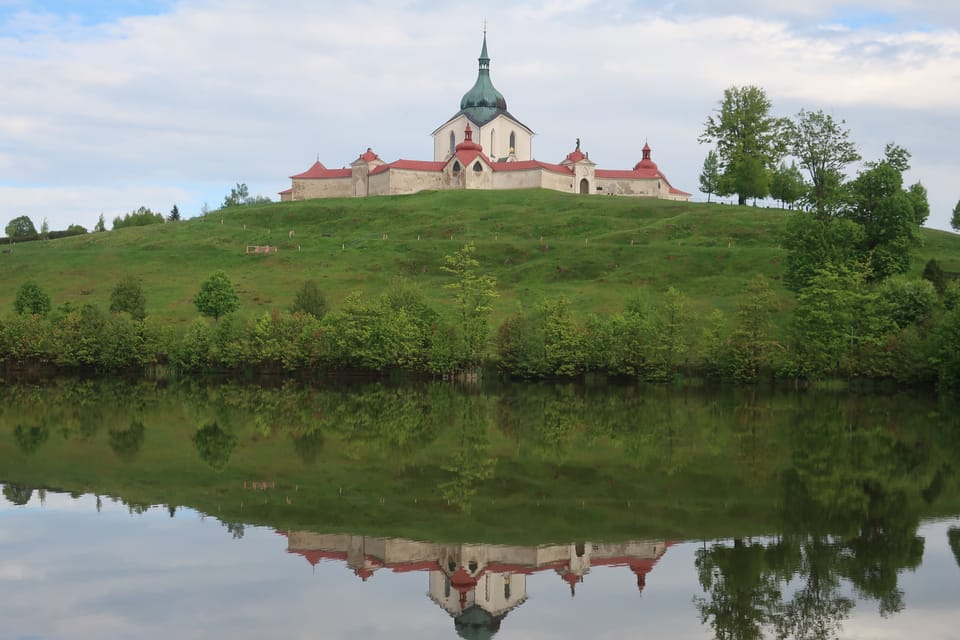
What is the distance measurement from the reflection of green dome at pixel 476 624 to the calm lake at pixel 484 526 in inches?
2.3

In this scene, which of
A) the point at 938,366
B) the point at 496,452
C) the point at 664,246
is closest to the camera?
the point at 496,452

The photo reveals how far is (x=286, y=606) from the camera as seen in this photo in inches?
742

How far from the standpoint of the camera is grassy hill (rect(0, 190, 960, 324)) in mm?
91688

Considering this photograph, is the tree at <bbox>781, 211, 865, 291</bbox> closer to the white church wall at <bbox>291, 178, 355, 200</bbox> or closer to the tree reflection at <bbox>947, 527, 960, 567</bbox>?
the tree reflection at <bbox>947, 527, 960, 567</bbox>

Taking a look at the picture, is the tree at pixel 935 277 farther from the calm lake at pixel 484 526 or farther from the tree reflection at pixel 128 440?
the tree reflection at pixel 128 440

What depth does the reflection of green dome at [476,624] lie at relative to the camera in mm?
17328

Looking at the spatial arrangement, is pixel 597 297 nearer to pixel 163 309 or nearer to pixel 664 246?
pixel 664 246

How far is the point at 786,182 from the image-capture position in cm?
11775

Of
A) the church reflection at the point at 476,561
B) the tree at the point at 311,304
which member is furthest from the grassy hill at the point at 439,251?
the church reflection at the point at 476,561

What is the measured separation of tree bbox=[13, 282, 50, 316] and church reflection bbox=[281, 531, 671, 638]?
69.6 metres

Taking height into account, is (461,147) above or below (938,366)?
above

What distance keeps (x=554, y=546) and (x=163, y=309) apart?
7353 centimetres

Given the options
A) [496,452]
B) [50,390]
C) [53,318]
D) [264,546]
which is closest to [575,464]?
[496,452]

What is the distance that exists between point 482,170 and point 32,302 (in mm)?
72235
